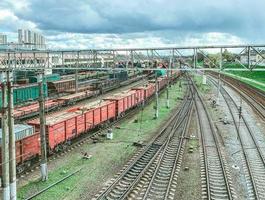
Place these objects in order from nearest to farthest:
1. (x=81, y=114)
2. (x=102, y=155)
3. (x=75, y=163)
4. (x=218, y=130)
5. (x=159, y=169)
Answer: (x=159, y=169), (x=75, y=163), (x=102, y=155), (x=81, y=114), (x=218, y=130)

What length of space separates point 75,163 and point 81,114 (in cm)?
642

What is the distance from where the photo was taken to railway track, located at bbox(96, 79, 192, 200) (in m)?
19.0

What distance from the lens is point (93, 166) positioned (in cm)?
2400

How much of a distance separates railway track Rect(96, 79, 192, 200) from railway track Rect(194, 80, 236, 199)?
1797 millimetres

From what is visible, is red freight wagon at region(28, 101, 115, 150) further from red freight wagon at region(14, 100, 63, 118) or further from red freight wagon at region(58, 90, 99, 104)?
red freight wagon at region(58, 90, 99, 104)

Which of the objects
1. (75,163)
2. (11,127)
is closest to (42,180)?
(75,163)

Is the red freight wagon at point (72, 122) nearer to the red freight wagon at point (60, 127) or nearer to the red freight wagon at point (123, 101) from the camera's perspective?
the red freight wagon at point (60, 127)

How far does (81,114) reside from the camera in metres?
30.5

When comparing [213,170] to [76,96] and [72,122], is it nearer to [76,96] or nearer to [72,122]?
[72,122]

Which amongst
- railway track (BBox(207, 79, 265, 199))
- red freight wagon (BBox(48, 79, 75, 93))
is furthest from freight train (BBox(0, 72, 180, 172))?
red freight wagon (BBox(48, 79, 75, 93))

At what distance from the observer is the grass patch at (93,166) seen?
64.1ft

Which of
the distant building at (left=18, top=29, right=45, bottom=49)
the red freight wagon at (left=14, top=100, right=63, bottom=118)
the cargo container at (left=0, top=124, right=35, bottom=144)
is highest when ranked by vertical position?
the distant building at (left=18, top=29, right=45, bottom=49)

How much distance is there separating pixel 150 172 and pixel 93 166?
375 cm

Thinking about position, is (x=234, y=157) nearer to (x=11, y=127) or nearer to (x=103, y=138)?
(x=103, y=138)
